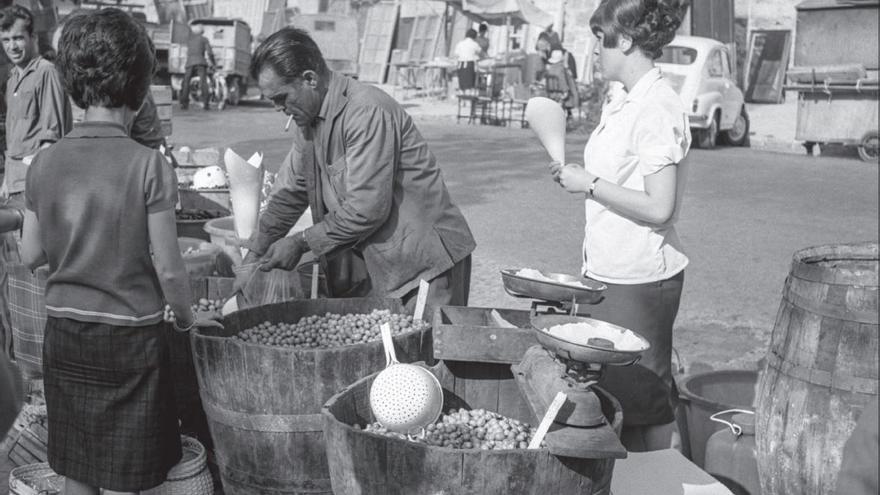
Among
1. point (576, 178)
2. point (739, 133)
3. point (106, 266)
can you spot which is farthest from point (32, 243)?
point (739, 133)

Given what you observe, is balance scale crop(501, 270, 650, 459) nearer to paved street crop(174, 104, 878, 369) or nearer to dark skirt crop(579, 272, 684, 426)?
dark skirt crop(579, 272, 684, 426)

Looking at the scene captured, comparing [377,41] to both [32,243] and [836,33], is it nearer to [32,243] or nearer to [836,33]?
[836,33]

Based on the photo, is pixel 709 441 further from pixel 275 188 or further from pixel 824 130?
pixel 824 130

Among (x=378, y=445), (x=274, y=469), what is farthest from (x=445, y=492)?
(x=274, y=469)

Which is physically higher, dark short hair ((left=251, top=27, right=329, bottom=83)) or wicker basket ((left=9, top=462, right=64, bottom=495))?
dark short hair ((left=251, top=27, right=329, bottom=83))

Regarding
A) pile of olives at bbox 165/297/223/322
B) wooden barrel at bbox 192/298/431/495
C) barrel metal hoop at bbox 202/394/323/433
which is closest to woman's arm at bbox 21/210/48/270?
wooden barrel at bbox 192/298/431/495

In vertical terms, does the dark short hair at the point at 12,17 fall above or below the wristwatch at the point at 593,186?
above

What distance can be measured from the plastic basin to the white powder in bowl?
Answer: 4.47ft

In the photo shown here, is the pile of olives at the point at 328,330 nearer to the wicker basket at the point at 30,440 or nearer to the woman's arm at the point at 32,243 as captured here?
the woman's arm at the point at 32,243

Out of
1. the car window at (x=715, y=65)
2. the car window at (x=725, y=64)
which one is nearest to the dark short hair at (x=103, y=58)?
the car window at (x=715, y=65)

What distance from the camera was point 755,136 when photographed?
741 inches

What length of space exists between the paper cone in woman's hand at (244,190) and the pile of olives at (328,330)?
3.73ft

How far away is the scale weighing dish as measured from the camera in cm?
293

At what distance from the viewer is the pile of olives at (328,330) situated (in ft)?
11.3
